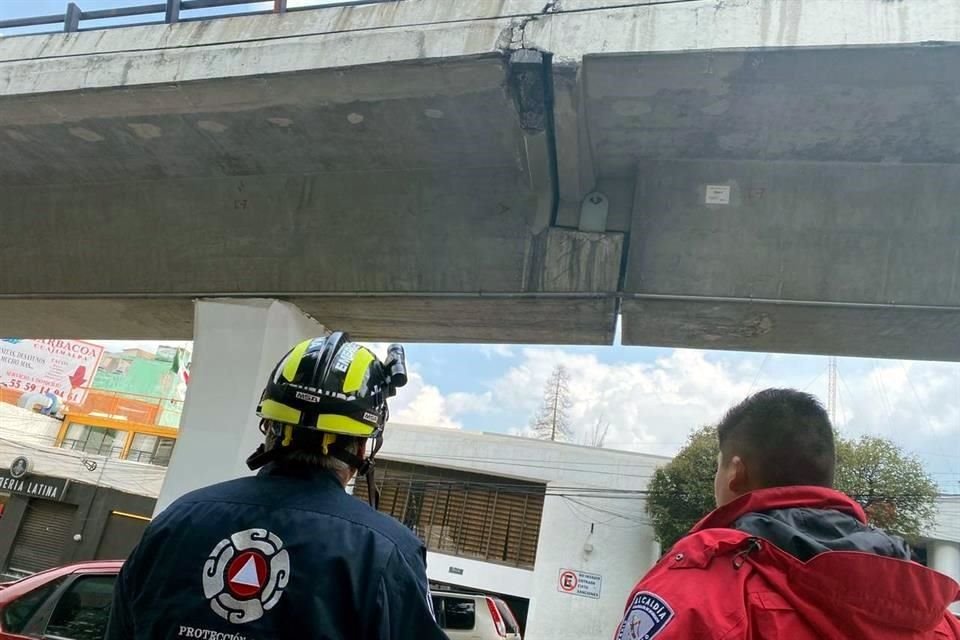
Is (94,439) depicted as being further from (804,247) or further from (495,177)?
(804,247)

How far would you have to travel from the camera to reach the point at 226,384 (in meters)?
5.37

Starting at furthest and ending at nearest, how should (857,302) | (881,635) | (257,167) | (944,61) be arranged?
(257,167) < (857,302) < (944,61) < (881,635)

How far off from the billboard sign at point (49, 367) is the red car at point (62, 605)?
39707 millimetres

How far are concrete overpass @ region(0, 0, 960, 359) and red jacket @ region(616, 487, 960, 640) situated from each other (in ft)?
9.14

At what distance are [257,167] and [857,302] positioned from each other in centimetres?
416

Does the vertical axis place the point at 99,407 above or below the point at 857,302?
above

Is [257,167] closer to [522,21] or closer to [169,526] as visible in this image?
[522,21]

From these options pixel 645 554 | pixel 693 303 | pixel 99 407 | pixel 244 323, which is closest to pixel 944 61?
pixel 693 303

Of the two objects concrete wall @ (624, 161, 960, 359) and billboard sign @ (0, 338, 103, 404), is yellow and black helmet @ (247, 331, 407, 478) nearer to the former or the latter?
concrete wall @ (624, 161, 960, 359)

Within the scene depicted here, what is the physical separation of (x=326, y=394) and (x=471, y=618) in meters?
13.1

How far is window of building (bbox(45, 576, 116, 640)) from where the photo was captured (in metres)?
4.37

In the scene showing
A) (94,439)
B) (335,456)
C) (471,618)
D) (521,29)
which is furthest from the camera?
(94,439)

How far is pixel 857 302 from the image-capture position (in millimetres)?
4246

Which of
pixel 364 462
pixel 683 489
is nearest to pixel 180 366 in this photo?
pixel 683 489
